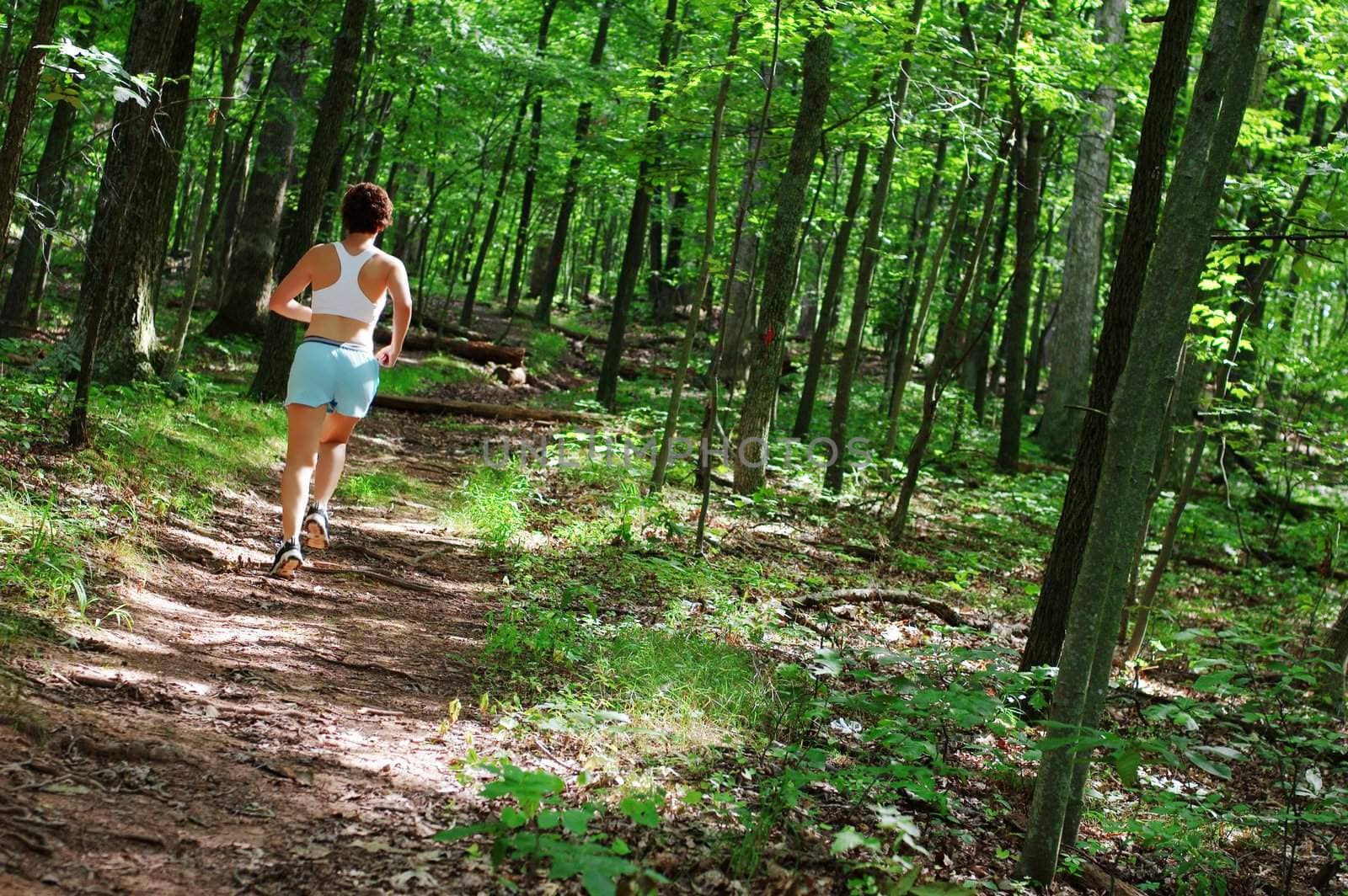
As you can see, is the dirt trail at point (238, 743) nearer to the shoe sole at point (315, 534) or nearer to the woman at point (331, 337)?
the shoe sole at point (315, 534)

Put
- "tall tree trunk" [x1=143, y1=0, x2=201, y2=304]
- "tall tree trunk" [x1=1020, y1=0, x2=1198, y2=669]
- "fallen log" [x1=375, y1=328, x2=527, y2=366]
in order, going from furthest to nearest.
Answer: "fallen log" [x1=375, y1=328, x2=527, y2=366], "tall tree trunk" [x1=143, y1=0, x2=201, y2=304], "tall tree trunk" [x1=1020, y1=0, x2=1198, y2=669]

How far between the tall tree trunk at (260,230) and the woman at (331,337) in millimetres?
11326

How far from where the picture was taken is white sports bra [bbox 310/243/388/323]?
503cm

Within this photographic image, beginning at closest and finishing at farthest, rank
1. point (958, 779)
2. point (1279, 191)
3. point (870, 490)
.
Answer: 1. point (958, 779)
2. point (1279, 191)
3. point (870, 490)

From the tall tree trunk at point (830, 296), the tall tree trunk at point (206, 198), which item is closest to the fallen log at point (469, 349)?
the tall tree trunk at point (830, 296)

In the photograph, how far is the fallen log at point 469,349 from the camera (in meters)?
19.4

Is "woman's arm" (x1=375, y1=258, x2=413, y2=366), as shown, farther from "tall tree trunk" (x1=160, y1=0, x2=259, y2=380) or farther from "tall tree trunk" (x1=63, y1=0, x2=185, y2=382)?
"tall tree trunk" (x1=63, y1=0, x2=185, y2=382)

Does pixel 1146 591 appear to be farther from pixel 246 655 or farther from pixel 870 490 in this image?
pixel 246 655

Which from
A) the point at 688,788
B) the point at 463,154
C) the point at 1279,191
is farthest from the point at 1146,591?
the point at 463,154

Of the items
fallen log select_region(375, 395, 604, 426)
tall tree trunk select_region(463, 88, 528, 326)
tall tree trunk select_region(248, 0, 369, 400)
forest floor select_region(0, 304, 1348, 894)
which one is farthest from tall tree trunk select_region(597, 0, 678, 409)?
forest floor select_region(0, 304, 1348, 894)

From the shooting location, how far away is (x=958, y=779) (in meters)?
4.46

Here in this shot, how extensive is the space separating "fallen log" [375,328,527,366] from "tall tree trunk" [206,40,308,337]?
374 cm

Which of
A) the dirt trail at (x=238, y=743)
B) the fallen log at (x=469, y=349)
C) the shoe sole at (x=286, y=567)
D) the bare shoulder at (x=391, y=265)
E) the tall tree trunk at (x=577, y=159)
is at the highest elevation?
the tall tree trunk at (x=577, y=159)

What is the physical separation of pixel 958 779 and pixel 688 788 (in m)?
1.66
